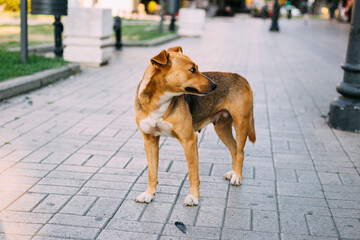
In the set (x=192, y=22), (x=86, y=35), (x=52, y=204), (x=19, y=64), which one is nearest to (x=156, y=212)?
(x=52, y=204)

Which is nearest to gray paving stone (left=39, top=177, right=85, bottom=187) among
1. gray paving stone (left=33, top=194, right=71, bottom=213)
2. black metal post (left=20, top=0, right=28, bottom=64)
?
gray paving stone (left=33, top=194, right=71, bottom=213)

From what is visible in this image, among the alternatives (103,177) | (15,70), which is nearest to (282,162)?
(103,177)

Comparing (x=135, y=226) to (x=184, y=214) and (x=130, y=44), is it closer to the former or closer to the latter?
(x=184, y=214)

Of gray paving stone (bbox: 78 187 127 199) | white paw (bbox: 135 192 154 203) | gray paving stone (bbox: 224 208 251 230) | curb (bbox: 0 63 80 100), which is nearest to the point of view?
gray paving stone (bbox: 224 208 251 230)

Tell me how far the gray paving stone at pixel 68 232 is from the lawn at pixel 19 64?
211 inches

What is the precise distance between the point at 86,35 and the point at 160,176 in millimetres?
7682

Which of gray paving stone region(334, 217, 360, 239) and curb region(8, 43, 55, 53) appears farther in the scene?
curb region(8, 43, 55, 53)

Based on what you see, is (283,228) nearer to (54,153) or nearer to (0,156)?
(54,153)

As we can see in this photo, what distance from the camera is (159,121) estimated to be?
3.71 metres

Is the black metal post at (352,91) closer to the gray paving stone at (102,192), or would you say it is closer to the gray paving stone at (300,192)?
the gray paving stone at (300,192)

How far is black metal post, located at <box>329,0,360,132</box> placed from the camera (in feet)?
21.2

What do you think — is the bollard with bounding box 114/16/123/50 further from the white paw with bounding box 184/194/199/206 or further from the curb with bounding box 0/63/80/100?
the white paw with bounding box 184/194/199/206

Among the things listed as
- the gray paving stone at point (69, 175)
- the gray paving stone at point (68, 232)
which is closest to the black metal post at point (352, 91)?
the gray paving stone at point (69, 175)

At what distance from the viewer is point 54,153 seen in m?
5.24
